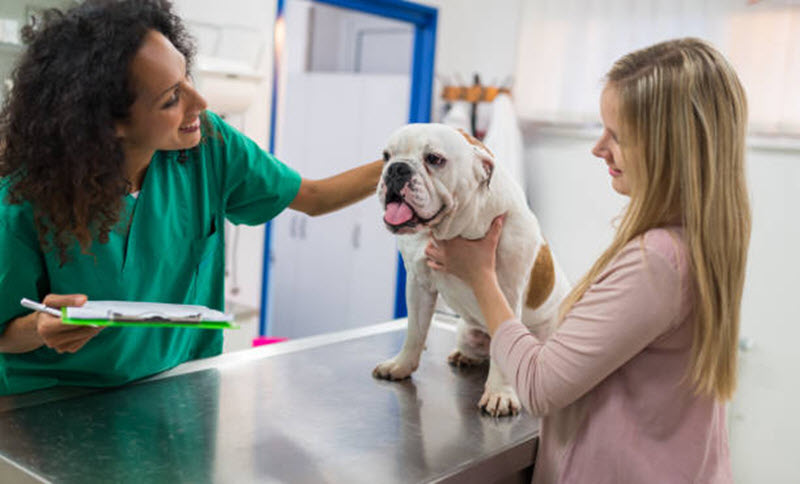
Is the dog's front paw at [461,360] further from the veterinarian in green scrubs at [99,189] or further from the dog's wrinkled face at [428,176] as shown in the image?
the veterinarian in green scrubs at [99,189]

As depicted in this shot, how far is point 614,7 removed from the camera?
351cm

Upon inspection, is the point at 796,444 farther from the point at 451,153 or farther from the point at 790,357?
the point at 451,153

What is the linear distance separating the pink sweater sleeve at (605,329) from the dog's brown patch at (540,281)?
367 millimetres

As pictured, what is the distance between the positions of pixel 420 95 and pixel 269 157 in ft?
9.67

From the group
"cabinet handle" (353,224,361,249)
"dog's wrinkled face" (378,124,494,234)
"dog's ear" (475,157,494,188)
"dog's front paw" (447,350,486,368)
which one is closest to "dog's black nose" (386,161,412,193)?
"dog's wrinkled face" (378,124,494,234)

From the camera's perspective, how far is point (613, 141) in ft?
3.48

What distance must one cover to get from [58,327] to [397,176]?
Result: 55 centimetres

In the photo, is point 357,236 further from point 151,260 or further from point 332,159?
point 151,260

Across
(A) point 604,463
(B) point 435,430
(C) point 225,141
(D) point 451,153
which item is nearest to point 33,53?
(C) point 225,141

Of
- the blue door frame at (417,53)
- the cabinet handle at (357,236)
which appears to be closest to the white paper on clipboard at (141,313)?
the blue door frame at (417,53)

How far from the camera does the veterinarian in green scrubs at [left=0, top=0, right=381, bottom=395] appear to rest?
112 centimetres

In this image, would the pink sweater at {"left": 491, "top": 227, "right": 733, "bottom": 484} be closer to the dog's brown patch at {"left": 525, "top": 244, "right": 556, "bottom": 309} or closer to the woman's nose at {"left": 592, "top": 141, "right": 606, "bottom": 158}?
the woman's nose at {"left": 592, "top": 141, "right": 606, "bottom": 158}

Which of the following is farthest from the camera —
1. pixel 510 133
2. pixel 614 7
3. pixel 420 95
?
pixel 420 95

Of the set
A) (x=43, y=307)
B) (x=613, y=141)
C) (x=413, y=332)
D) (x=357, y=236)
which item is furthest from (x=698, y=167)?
(x=357, y=236)
